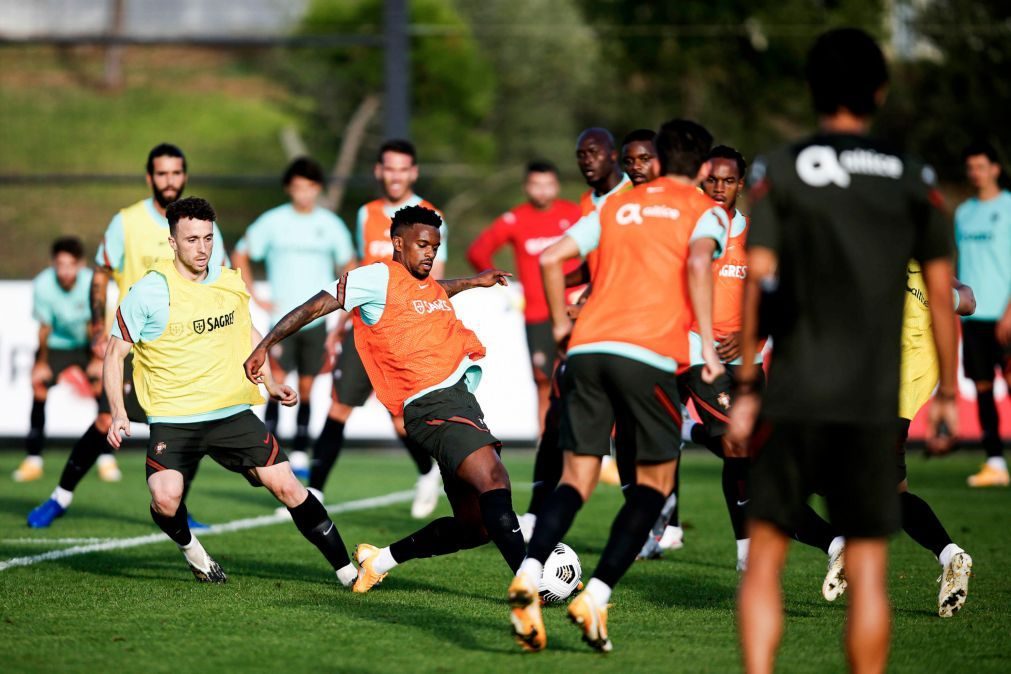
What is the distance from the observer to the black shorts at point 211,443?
7.06 meters

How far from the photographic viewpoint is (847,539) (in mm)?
4363

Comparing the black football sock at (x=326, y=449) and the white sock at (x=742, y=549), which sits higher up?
the black football sock at (x=326, y=449)

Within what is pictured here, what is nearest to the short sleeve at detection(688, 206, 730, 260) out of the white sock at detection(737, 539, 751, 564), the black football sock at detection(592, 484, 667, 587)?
the black football sock at detection(592, 484, 667, 587)

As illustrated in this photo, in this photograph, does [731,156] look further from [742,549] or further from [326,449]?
[326,449]

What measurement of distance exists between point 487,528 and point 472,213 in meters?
18.9

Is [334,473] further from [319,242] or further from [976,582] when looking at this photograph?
[976,582]

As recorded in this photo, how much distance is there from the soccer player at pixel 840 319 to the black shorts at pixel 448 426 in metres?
2.29

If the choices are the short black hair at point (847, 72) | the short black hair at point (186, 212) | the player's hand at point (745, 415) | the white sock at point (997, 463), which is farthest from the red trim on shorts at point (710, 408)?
the white sock at point (997, 463)

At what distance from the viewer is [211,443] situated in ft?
23.2

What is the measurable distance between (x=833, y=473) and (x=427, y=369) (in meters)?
2.73

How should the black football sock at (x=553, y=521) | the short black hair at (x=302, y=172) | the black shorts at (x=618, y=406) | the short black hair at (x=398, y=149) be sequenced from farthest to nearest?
the short black hair at (x=302, y=172) < the short black hair at (x=398, y=149) < the black football sock at (x=553, y=521) < the black shorts at (x=618, y=406)

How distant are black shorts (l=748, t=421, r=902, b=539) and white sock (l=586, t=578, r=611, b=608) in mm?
1071

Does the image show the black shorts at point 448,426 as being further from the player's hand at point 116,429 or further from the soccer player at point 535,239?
the soccer player at point 535,239

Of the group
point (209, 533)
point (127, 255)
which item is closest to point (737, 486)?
point (209, 533)
